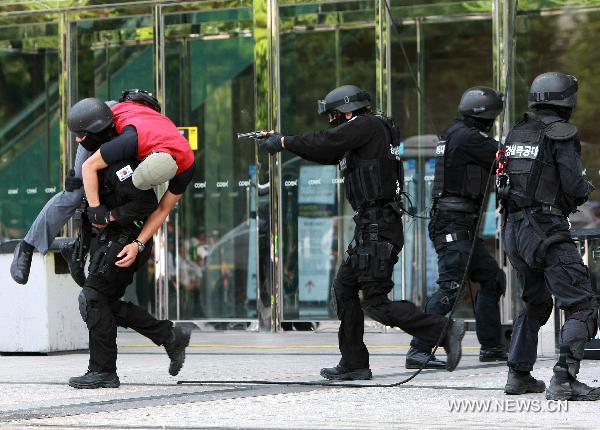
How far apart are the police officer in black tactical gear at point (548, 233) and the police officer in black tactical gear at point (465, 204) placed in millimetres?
1973

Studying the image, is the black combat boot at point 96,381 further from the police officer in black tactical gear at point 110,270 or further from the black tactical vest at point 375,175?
the black tactical vest at point 375,175

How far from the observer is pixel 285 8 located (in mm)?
14711

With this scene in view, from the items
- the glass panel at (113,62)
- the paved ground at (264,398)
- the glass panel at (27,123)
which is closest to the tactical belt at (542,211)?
the paved ground at (264,398)

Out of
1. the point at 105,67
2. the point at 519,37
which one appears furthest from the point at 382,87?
the point at 105,67

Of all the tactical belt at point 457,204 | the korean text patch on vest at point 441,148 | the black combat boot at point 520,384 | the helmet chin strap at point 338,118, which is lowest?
the black combat boot at point 520,384

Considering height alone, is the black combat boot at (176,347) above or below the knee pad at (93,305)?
below

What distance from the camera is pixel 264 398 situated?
784 centimetres

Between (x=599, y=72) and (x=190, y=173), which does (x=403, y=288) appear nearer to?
(x=599, y=72)

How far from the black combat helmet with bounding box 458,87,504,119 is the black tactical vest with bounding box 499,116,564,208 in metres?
2.21

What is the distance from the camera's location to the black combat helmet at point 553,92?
7812 millimetres

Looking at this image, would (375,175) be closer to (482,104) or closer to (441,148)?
(441,148)

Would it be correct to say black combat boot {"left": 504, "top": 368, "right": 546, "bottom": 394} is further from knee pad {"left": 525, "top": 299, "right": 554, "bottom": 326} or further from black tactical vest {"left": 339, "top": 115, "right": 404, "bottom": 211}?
black tactical vest {"left": 339, "top": 115, "right": 404, "bottom": 211}

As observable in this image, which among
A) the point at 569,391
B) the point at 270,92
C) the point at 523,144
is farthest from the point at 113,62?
the point at 569,391

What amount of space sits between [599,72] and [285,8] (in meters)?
3.17
